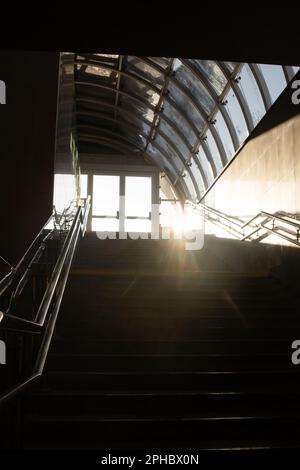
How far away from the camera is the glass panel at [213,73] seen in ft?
38.4

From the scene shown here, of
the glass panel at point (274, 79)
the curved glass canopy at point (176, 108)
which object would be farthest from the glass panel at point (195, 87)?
the glass panel at point (274, 79)

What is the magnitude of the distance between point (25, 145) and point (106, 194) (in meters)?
14.3

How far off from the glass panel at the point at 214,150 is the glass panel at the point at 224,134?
0.46 meters

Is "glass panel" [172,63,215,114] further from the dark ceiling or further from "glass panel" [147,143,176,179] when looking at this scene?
the dark ceiling

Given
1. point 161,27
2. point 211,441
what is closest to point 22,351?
point 211,441

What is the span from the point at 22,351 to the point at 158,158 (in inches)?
706

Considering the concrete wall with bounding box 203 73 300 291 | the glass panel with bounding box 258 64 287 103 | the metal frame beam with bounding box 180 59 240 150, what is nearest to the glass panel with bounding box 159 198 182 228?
the metal frame beam with bounding box 180 59 240 150

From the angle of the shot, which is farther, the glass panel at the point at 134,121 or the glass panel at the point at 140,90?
→ the glass panel at the point at 134,121

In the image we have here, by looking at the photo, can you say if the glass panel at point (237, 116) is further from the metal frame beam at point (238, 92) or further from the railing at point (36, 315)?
the railing at point (36, 315)

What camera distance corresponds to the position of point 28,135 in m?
7.01

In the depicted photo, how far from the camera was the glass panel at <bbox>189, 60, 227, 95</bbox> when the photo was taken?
38.4ft

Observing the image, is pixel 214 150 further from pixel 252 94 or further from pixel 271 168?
pixel 271 168

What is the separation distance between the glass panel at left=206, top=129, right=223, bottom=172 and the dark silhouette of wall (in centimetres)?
594
